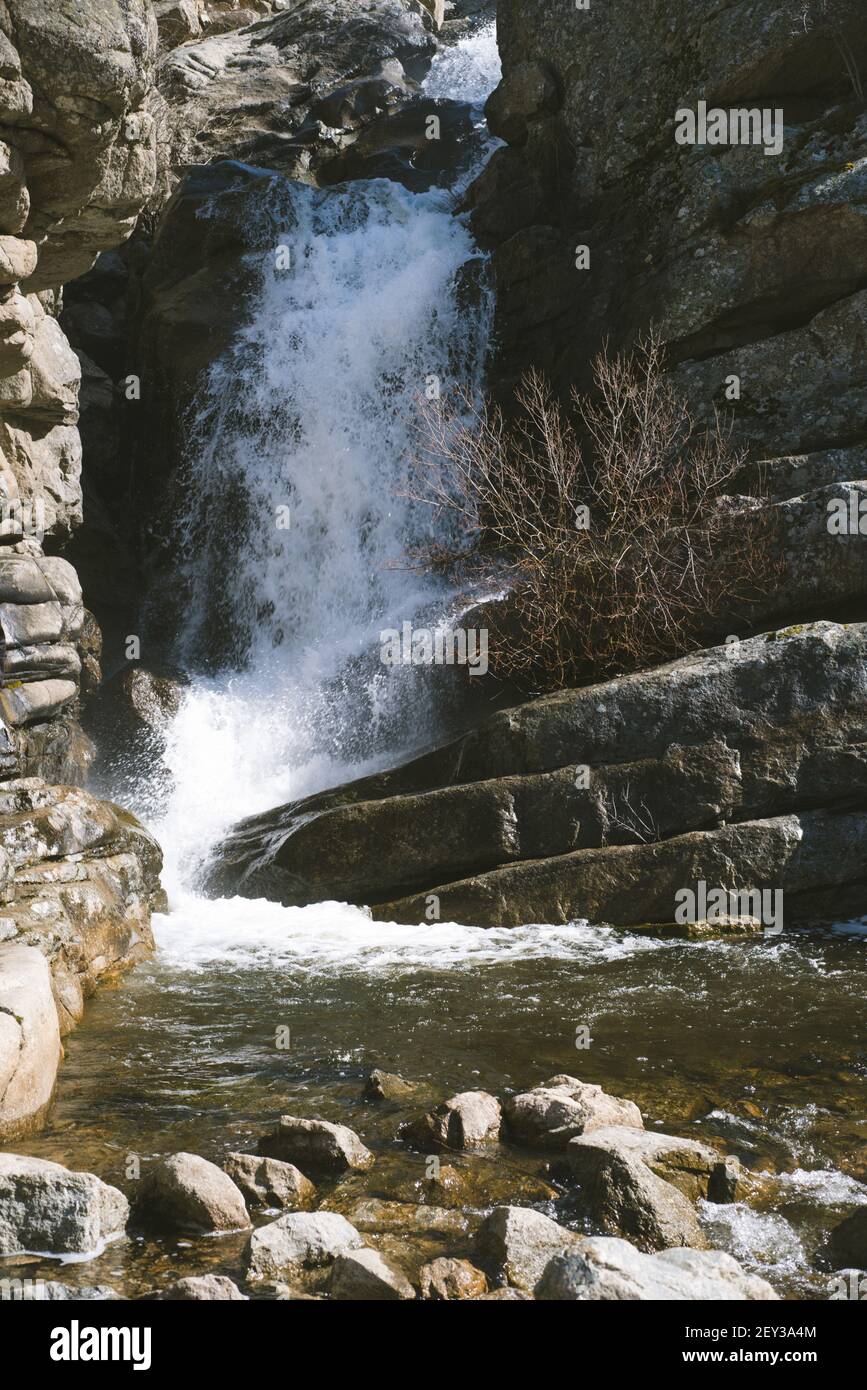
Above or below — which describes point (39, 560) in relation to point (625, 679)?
above

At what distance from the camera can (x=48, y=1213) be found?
554 cm

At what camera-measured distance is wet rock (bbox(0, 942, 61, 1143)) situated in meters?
6.99

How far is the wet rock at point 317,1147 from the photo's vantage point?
21.7 ft

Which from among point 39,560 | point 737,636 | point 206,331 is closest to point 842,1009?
point 737,636

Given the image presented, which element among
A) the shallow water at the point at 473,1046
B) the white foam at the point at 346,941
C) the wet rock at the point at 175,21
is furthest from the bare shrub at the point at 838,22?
the wet rock at the point at 175,21

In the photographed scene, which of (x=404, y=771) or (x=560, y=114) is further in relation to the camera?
(x=560, y=114)

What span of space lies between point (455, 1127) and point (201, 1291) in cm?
238

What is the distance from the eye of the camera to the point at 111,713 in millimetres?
19109

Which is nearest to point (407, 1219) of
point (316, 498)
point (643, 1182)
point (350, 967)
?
point (643, 1182)

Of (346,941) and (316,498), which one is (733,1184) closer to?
(346,941)

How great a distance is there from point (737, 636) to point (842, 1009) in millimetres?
6607

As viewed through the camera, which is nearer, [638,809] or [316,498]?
[638,809]

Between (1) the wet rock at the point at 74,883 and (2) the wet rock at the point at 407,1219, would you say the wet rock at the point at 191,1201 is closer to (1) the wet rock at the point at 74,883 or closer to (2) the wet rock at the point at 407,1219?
(2) the wet rock at the point at 407,1219
